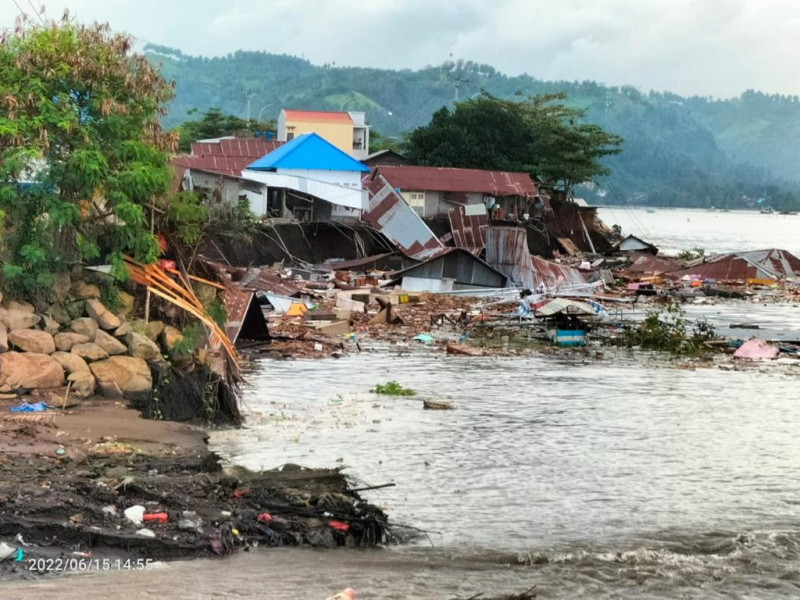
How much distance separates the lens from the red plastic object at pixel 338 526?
850 centimetres

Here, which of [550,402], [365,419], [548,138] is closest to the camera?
[365,419]

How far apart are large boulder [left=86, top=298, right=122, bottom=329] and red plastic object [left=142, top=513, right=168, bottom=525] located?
4174 mm

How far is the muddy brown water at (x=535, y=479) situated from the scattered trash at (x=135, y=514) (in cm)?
53

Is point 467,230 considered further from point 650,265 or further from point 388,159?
point 388,159

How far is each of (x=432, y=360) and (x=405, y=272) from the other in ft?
44.1

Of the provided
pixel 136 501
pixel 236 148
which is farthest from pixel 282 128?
pixel 136 501

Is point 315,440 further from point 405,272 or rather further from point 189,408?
point 405,272

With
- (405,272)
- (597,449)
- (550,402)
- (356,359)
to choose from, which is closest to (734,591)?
(597,449)

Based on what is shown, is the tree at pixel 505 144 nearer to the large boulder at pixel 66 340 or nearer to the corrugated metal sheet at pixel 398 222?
the corrugated metal sheet at pixel 398 222

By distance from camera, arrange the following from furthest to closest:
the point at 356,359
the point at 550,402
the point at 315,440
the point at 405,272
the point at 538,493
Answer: the point at 405,272 < the point at 356,359 < the point at 550,402 < the point at 315,440 < the point at 538,493

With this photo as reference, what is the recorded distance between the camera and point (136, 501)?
8.14 metres

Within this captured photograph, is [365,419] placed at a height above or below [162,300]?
below

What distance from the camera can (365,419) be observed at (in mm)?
14836

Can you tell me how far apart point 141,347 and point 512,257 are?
25501mm
